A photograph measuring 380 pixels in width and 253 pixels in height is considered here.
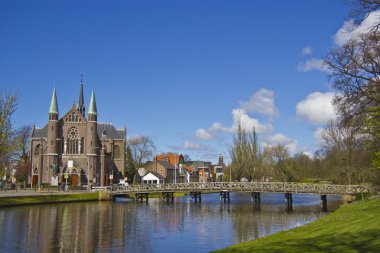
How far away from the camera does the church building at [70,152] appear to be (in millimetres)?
77625

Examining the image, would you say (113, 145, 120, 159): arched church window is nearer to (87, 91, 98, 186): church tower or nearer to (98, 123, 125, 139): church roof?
(98, 123, 125, 139): church roof

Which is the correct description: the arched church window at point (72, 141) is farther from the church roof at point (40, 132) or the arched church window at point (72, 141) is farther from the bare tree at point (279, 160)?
the bare tree at point (279, 160)

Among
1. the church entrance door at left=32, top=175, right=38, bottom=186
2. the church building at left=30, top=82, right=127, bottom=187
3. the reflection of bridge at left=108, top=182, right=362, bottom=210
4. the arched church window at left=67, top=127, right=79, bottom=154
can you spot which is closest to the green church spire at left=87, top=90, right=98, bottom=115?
the church building at left=30, top=82, right=127, bottom=187

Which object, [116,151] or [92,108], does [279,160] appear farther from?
[92,108]

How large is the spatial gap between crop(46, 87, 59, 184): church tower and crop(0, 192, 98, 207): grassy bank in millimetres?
18538

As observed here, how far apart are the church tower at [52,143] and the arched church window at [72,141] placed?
8.09 feet

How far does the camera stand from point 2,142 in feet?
145

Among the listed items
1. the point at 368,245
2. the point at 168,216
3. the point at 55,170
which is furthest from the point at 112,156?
the point at 368,245

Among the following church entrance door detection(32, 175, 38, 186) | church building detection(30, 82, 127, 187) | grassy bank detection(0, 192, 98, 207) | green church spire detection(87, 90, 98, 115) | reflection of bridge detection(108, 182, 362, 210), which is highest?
green church spire detection(87, 90, 98, 115)

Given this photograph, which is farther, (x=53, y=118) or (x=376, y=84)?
(x=53, y=118)

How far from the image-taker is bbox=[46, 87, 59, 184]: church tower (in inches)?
3051

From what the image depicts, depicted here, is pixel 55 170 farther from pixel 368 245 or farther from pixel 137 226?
pixel 368 245

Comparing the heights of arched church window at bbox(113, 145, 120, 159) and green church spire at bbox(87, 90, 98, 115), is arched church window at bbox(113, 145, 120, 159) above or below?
below

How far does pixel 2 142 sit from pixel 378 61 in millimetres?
37207
